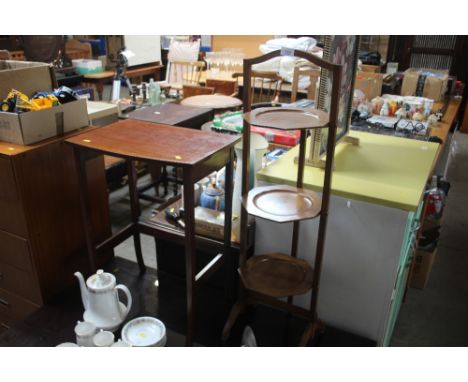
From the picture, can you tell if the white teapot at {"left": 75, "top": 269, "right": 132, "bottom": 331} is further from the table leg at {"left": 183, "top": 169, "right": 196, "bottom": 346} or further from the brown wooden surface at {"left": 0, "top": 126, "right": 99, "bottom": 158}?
the brown wooden surface at {"left": 0, "top": 126, "right": 99, "bottom": 158}

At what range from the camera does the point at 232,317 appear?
1617 mm

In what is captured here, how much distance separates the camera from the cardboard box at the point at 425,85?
12.7ft

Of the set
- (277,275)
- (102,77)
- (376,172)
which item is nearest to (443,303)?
(376,172)

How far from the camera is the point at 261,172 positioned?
1671mm

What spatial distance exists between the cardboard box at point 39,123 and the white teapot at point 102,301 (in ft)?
1.73

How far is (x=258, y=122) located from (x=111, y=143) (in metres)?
0.50

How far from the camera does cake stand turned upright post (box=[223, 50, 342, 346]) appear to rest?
1.29 meters

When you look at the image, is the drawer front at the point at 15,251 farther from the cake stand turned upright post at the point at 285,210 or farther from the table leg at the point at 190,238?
the cake stand turned upright post at the point at 285,210

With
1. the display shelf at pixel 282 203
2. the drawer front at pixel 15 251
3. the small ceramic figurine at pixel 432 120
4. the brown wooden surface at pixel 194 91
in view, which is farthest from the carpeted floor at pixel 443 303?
the brown wooden surface at pixel 194 91

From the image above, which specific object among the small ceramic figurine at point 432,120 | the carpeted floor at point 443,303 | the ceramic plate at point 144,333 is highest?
the small ceramic figurine at point 432,120

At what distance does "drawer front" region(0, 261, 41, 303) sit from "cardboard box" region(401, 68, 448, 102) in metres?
3.63

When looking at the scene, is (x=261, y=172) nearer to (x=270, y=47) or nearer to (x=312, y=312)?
(x=312, y=312)

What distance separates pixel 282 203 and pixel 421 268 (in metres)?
1.48

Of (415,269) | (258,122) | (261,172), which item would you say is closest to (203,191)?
(261,172)
